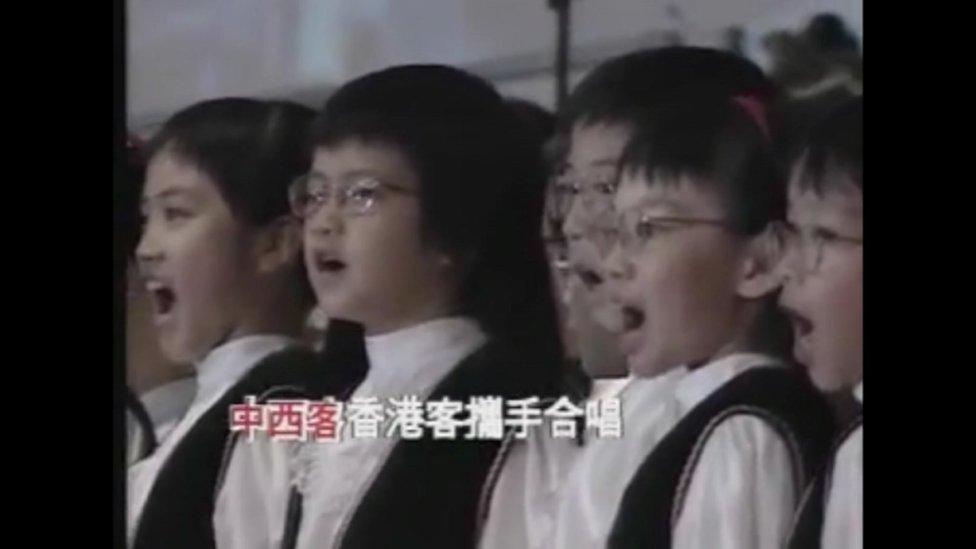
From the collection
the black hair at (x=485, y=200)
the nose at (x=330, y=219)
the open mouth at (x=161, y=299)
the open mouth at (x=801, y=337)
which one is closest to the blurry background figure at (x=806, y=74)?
the open mouth at (x=801, y=337)

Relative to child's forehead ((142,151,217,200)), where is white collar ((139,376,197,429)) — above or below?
below

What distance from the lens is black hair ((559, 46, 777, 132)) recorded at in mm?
2211

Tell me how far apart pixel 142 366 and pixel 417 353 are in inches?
15.4

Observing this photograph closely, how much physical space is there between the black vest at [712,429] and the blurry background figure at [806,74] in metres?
0.31

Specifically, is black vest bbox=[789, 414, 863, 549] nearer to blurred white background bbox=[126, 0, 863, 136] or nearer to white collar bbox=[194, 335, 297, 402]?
blurred white background bbox=[126, 0, 863, 136]

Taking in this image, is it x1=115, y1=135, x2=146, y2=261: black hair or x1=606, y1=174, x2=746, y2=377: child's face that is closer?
x1=606, y1=174, x2=746, y2=377: child's face

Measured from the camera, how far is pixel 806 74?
86.9 inches

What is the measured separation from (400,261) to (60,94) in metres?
0.54

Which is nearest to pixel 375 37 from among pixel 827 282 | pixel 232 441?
pixel 232 441

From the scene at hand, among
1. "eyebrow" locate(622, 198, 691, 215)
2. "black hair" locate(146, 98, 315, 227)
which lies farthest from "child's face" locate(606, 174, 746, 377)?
"black hair" locate(146, 98, 315, 227)

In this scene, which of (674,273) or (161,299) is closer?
(674,273)

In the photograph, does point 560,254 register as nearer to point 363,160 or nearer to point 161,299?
point 363,160

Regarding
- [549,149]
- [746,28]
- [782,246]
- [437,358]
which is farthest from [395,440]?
[746,28]

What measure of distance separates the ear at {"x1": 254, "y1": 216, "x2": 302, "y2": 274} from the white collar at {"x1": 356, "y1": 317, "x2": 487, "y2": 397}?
16 cm
